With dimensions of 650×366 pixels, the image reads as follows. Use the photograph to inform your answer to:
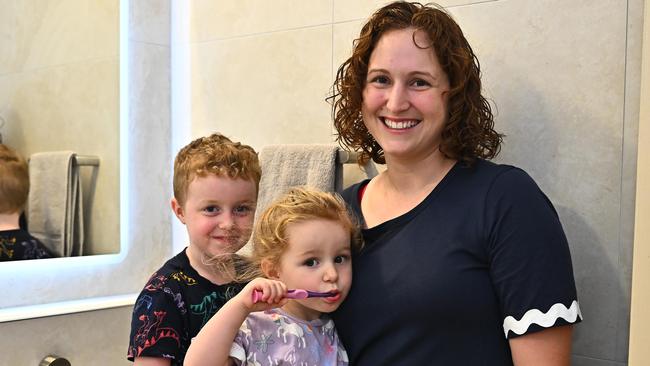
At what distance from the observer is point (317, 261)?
1266 millimetres

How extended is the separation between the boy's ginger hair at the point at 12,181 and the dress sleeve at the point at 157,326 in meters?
0.69

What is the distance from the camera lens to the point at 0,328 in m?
1.75

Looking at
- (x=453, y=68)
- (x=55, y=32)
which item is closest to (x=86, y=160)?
(x=55, y=32)

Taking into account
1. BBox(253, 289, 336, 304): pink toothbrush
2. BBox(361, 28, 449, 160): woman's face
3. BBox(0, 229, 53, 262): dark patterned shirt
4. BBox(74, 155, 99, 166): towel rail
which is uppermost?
BBox(361, 28, 449, 160): woman's face

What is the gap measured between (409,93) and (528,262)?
0.36 meters

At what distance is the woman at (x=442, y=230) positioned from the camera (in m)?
1.16

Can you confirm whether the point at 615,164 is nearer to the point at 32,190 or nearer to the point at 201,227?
the point at 201,227

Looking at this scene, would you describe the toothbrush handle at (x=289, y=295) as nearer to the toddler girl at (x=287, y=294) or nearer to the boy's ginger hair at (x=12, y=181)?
the toddler girl at (x=287, y=294)

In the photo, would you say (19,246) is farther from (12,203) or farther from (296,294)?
(296,294)

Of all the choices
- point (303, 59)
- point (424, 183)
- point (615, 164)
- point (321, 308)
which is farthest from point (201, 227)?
point (615, 164)

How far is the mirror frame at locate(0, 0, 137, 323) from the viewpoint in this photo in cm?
185

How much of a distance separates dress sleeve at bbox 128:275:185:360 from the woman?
300 mm

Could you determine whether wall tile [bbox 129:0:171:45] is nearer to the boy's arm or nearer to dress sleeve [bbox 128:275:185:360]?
dress sleeve [bbox 128:275:185:360]

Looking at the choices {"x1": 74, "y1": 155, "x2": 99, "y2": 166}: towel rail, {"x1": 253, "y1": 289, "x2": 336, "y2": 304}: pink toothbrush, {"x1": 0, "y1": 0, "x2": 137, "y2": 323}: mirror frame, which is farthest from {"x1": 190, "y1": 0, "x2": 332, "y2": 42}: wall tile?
{"x1": 253, "y1": 289, "x2": 336, "y2": 304}: pink toothbrush
